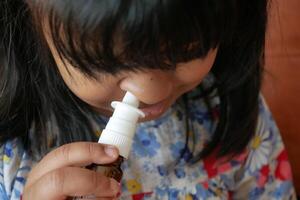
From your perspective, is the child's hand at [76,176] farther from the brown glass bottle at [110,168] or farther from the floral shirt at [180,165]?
the floral shirt at [180,165]

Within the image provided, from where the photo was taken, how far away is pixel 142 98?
1.88 ft

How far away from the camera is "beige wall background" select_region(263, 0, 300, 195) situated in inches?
33.7

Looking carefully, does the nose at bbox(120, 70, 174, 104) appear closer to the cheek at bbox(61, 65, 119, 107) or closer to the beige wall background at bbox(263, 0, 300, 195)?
the cheek at bbox(61, 65, 119, 107)

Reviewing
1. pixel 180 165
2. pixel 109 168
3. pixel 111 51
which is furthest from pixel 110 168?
pixel 180 165

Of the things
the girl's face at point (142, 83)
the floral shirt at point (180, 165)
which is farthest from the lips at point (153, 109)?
the floral shirt at point (180, 165)

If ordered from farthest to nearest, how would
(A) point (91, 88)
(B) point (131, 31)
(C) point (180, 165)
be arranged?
(C) point (180, 165), (A) point (91, 88), (B) point (131, 31)

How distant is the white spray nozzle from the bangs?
0.14 feet

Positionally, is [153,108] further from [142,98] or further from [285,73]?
[285,73]

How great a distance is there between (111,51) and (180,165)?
0.34 metres

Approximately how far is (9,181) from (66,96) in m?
0.15

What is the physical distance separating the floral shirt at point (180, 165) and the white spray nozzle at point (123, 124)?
19 centimetres

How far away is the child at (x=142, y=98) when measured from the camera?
503 mm

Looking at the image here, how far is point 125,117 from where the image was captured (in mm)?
573

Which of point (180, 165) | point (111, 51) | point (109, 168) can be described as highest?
point (111, 51)
